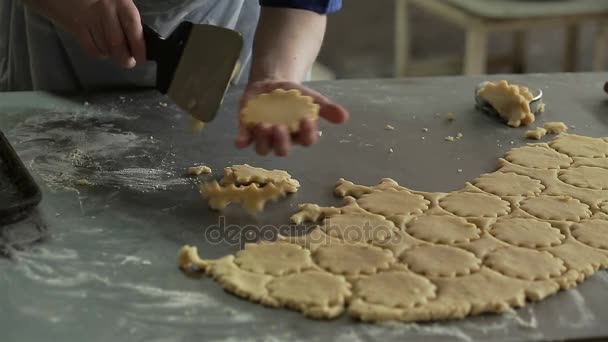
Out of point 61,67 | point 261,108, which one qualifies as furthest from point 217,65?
point 61,67

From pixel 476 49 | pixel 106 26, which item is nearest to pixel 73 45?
pixel 106 26

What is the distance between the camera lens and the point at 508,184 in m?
1.27

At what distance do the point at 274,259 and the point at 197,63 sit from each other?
34 centimetres

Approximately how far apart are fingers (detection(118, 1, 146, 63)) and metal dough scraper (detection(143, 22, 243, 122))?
1cm

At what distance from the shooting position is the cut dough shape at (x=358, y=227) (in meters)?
1.11

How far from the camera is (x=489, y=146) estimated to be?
1.42m

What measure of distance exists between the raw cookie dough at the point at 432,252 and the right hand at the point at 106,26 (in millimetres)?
397

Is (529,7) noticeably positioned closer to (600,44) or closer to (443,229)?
(600,44)

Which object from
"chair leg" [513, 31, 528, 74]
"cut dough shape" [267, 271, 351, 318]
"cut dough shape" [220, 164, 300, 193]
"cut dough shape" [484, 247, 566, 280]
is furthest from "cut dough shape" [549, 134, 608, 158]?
"chair leg" [513, 31, 528, 74]

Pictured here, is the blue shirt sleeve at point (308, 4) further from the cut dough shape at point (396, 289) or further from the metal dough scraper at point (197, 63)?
the cut dough shape at point (396, 289)

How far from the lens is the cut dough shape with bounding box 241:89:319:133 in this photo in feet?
3.79

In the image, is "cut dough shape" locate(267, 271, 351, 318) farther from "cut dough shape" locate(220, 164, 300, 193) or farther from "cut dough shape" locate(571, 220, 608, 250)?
"cut dough shape" locate(571, 220, 608, 250)

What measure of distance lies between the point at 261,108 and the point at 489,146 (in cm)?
44

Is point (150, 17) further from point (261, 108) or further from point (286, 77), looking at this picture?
point (261, 108)
